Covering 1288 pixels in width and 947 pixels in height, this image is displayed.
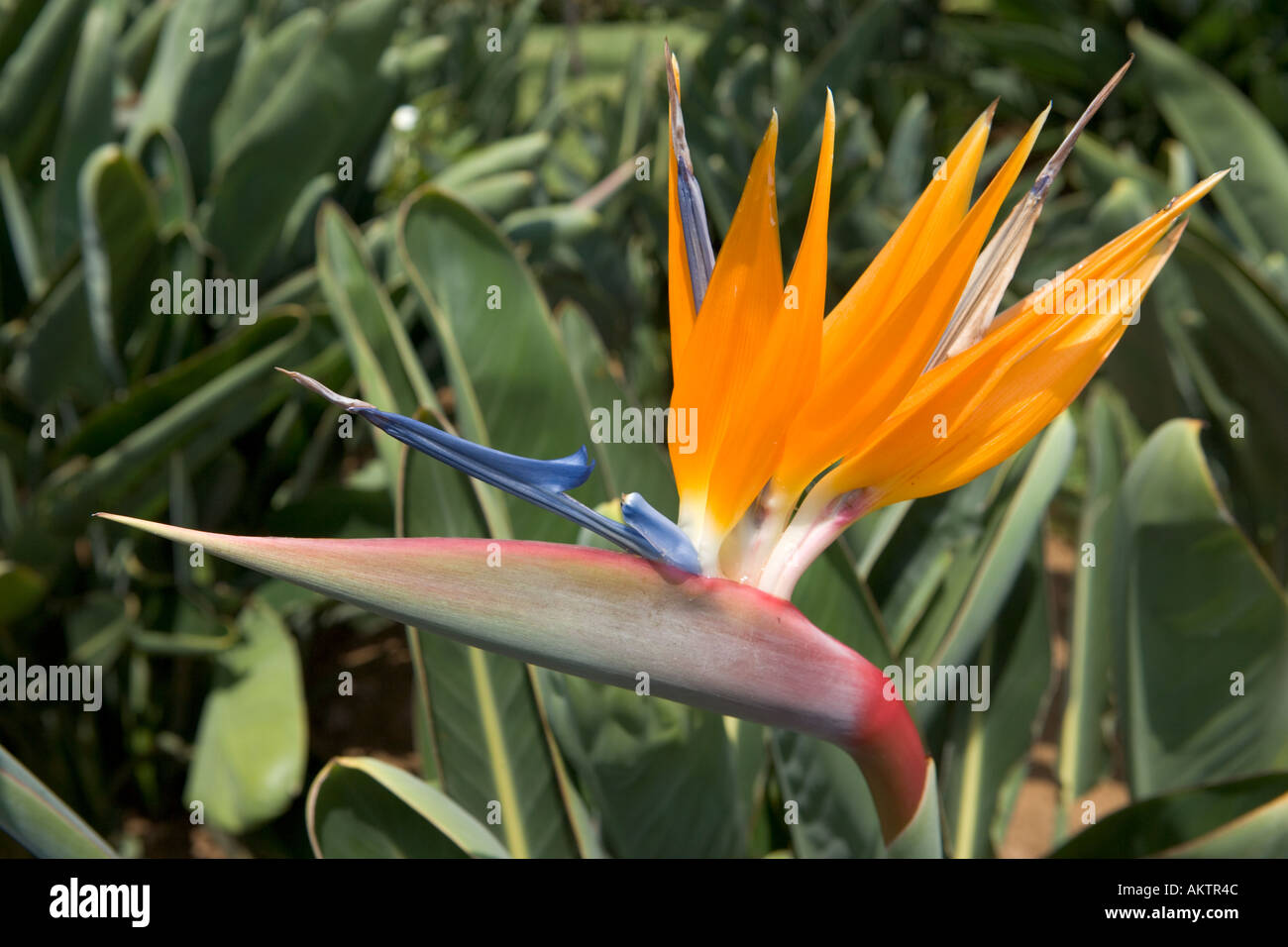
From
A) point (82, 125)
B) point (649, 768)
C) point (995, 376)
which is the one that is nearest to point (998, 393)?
point (995, 376)

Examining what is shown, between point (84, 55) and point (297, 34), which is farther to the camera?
point (297, 34)

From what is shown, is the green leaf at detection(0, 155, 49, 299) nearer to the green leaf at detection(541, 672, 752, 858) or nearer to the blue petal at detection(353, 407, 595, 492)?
the green leaf at detection(541, 672, 752, 858)

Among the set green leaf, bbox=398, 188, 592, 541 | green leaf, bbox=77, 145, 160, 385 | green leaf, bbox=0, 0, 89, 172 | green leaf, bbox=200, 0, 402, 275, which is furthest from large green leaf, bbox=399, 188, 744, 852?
green leaf, bbox=0, 0, 89, 172

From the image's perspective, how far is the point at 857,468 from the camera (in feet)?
1.25

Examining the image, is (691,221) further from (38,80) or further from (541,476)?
(38,80)

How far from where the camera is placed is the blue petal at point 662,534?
34 cm

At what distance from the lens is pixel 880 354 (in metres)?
0.37

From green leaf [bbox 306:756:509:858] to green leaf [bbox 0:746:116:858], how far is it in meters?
0.11

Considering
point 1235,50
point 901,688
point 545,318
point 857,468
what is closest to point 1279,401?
point 901,688

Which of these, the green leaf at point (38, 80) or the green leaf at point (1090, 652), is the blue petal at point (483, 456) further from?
the green leaf at point (38, 80)
